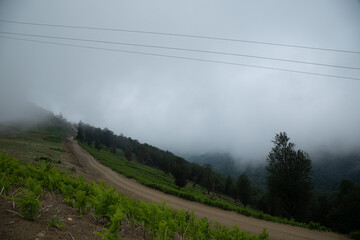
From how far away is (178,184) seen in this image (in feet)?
137

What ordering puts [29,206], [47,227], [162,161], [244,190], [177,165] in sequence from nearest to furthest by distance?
[47,227]
[29,206]
[177,165]
[244,190]
[162,161]

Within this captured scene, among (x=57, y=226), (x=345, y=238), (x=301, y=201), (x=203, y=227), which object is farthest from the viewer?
(x=301, y=201)

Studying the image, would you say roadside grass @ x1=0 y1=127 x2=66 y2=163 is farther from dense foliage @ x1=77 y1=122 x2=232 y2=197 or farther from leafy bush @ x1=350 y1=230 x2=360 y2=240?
leafy bush @ x1=350 y1=230 x2=360 y2=240

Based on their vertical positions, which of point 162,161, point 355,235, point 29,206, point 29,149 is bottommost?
point 162,161

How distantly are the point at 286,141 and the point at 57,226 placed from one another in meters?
23.9

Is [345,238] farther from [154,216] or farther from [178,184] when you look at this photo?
[178,184]

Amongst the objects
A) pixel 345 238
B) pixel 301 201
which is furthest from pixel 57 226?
pixel 301 201

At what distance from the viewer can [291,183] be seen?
61.8 ft

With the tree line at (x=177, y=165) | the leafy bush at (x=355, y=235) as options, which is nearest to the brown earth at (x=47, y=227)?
the leafy bush at (x=355, y=235)

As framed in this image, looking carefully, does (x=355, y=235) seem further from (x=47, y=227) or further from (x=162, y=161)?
(x=162, y=161)

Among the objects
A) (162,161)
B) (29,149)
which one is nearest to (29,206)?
(29,149)

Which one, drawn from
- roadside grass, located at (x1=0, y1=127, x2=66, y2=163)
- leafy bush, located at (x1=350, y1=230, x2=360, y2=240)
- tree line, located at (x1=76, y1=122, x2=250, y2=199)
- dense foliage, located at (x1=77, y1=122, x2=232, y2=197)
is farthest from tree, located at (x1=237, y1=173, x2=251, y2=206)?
roadside grass, located at (x1=0, y1=127, x2=66, y2=163)

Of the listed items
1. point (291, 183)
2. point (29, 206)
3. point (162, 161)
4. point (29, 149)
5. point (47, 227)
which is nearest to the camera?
point (47, 227)

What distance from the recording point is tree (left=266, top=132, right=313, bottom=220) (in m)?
18.8
